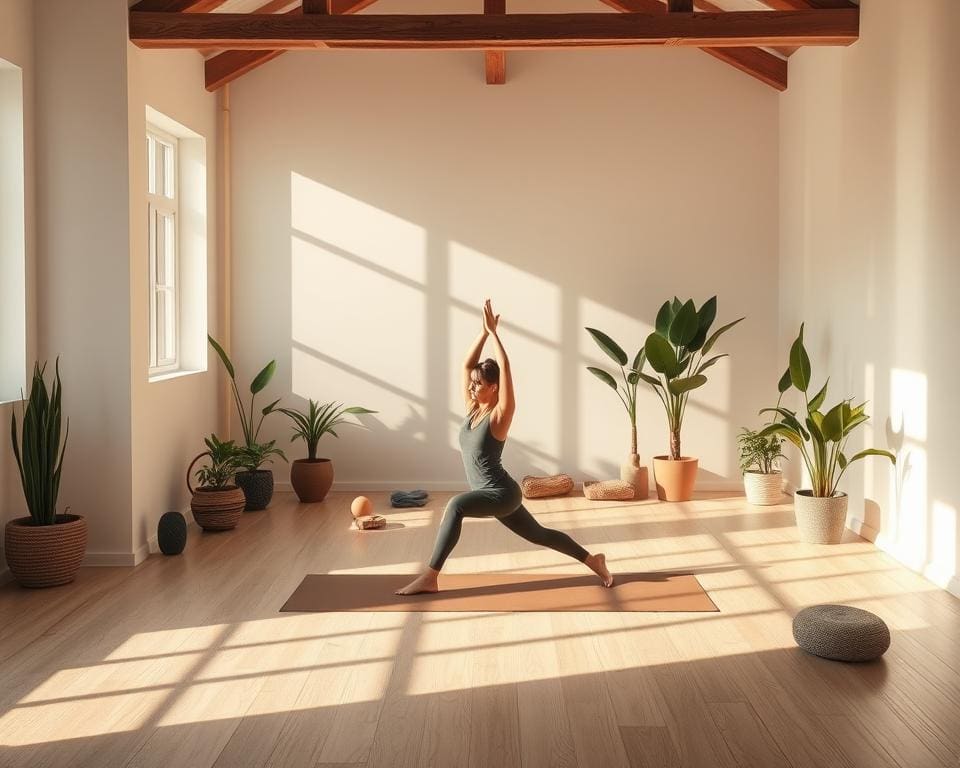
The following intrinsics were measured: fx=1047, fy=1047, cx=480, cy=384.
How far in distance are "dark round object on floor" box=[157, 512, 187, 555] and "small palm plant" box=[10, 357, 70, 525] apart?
68cm

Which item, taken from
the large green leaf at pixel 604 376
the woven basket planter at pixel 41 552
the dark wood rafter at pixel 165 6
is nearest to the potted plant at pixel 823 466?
the large green leaf at pixel 604 376

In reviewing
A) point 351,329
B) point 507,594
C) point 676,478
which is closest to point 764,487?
point 676,478

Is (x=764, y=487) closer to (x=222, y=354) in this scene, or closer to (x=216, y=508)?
(x=216, y=508)

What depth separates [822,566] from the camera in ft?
16.7

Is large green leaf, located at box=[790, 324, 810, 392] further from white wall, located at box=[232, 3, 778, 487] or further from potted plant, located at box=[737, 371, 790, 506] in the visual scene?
white wall, located at box=[232, 3, 778, 487]

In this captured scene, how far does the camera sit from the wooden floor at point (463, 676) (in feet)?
9.55

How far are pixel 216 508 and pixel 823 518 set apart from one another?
3.32m

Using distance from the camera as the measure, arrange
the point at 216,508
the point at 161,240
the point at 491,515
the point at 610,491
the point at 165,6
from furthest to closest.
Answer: the point at 610,491, the point at 161,240, the point at 216,508, the point at 165,6, the point at 491,515

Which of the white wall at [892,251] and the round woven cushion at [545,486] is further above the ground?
the white wall at [892,251]

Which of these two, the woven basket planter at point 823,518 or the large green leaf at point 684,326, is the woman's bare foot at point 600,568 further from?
the large green leaf at point 684,326

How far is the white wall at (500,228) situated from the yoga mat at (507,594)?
255 centimetres

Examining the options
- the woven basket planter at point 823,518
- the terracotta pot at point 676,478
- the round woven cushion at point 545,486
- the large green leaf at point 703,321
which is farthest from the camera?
the round woven cushion at point 545,486

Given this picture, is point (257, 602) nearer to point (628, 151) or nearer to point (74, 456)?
point (74, 456)

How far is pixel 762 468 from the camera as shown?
6824 mm
